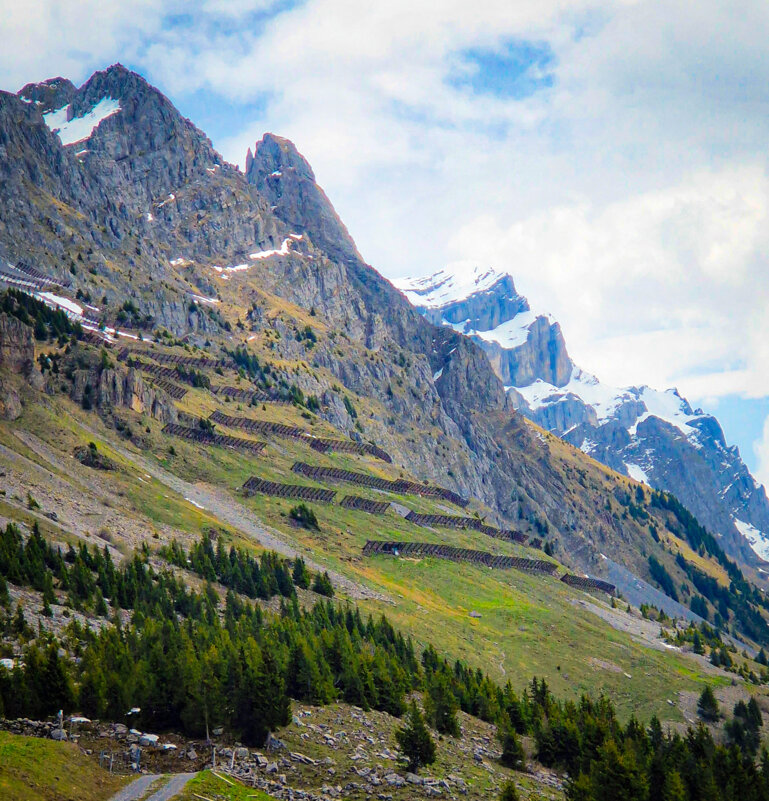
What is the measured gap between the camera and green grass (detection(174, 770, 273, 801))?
50.1 metres

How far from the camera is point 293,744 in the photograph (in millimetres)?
63719

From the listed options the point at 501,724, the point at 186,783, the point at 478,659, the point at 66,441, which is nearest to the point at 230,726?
the point at 186,783

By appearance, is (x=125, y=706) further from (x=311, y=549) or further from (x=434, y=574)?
(x=434, y=574)

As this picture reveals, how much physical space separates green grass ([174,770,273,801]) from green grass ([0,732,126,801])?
3.95m

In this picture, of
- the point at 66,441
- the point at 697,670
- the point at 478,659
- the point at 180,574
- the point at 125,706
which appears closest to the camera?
the point at 125,706

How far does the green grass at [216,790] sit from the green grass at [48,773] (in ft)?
13.0

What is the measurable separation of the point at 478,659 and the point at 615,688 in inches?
891

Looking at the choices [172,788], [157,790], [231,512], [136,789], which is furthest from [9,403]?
[172,788]

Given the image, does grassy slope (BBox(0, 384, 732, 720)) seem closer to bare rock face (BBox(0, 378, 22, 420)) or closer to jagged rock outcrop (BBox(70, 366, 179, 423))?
bare rock face (BBox(0, 378, 22, 420))

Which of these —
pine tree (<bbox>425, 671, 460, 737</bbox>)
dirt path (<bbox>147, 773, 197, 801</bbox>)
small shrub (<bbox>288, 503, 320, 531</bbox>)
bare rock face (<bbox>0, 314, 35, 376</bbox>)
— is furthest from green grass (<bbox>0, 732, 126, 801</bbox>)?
bare rock face (<bbox>0, 314, 35, 376</bbox>)

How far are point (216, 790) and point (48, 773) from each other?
8.95 meters

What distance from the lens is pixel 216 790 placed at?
51250 mm

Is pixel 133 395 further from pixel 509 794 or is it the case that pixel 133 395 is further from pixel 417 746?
pixel 509 794

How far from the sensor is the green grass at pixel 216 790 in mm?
50125
